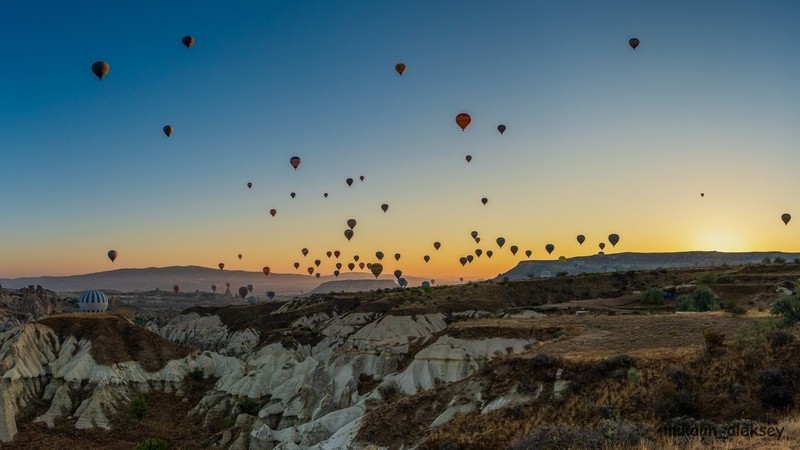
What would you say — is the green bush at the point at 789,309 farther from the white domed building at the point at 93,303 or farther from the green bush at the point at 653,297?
the white domed building at the point at 93,303

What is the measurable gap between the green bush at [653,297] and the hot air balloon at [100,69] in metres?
71.9

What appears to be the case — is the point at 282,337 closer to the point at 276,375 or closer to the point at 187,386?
the point at 187,386

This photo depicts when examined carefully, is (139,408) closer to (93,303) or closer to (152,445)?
(152,445)

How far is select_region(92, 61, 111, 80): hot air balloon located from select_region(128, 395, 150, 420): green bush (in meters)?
34.8

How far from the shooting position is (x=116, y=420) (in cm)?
6138

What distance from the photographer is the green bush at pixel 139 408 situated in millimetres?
62431

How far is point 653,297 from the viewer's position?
3098 inches

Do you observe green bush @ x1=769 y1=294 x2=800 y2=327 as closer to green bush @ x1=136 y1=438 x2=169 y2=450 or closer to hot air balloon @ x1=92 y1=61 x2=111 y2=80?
green bush @ x1=136 y1=438 x2=169 y2=450

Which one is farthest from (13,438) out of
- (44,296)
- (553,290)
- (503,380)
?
(44,296)

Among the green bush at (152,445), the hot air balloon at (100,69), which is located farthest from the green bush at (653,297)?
the hot air balloon at (100,69)

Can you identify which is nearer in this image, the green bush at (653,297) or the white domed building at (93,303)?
the green bush at (653,297)

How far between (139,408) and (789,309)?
60.1 meters

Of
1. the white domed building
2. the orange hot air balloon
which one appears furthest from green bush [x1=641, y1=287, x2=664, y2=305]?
the white domed building

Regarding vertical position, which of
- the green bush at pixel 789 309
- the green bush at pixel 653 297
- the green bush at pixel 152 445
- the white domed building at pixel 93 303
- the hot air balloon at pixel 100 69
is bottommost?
the green bush at pixel 152 445
